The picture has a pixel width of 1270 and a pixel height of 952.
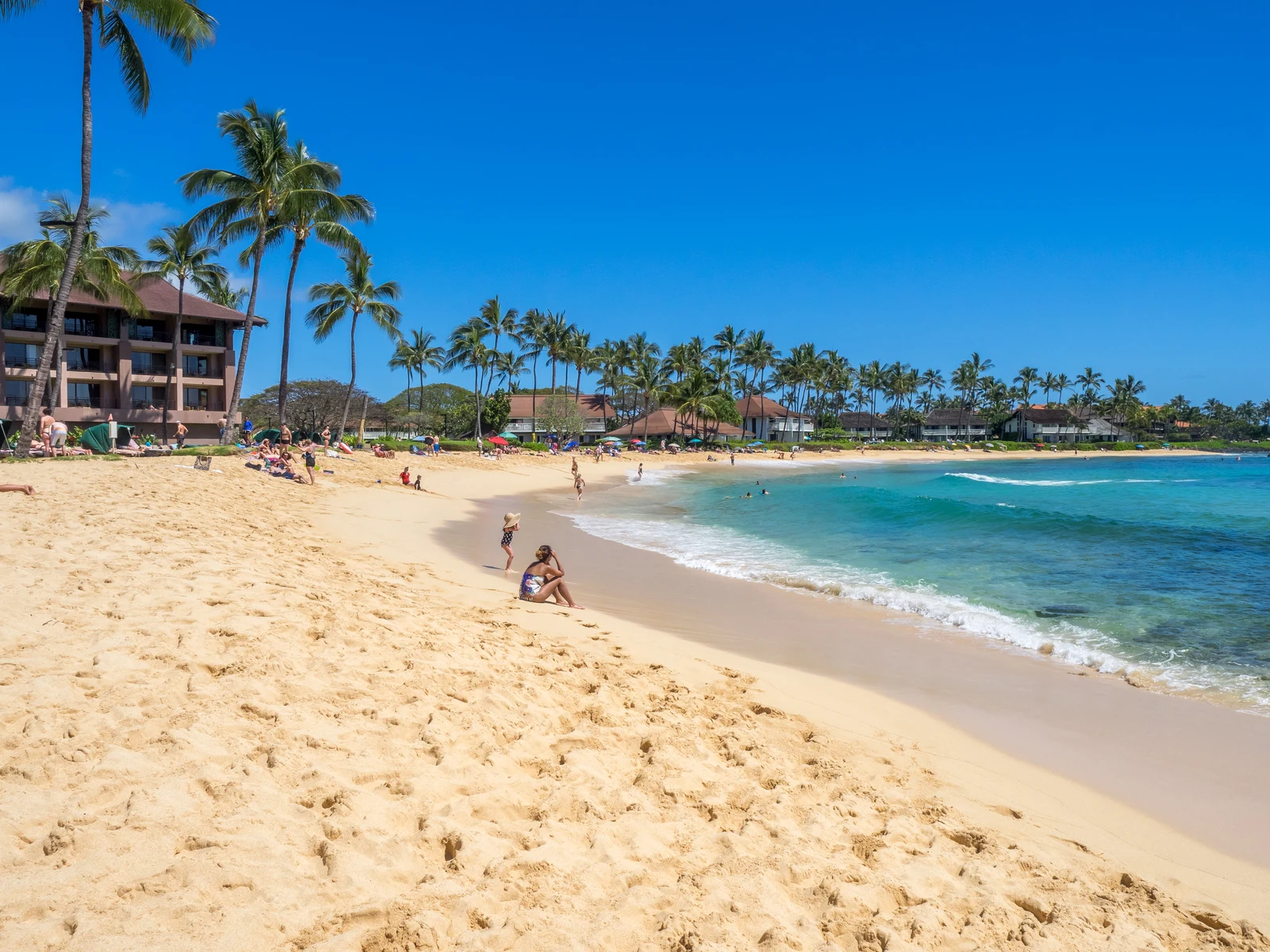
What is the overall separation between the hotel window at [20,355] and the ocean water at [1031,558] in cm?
3138

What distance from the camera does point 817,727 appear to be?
5742 millimetres

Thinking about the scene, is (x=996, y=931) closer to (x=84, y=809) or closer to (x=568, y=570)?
(x=84, y=809)

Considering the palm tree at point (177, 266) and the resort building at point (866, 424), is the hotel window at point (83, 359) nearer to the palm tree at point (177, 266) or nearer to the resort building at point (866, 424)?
the palm tree at point (177, 266)

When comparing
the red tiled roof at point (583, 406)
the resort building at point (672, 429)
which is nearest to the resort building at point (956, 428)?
the resort building at point (672, 429)

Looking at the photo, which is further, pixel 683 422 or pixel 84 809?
pixel 683 422

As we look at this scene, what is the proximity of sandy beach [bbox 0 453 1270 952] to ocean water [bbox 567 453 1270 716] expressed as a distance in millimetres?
2435

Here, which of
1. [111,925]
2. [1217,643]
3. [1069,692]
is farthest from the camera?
[1217,643]

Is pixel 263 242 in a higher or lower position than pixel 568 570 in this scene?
higher

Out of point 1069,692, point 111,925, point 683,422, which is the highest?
point 683,422

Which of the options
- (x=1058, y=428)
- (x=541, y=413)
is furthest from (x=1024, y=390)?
(x=541, y=413)

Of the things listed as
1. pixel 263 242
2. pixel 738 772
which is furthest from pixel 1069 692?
pixel 263 242

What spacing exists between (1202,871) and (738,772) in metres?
2.65

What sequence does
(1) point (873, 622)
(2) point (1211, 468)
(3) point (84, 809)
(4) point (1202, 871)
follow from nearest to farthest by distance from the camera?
(3) point (84, 809), (4) point (1202, 871), (1) point (873, 622), (2) point (1211, 468)

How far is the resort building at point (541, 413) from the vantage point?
7544 cm
